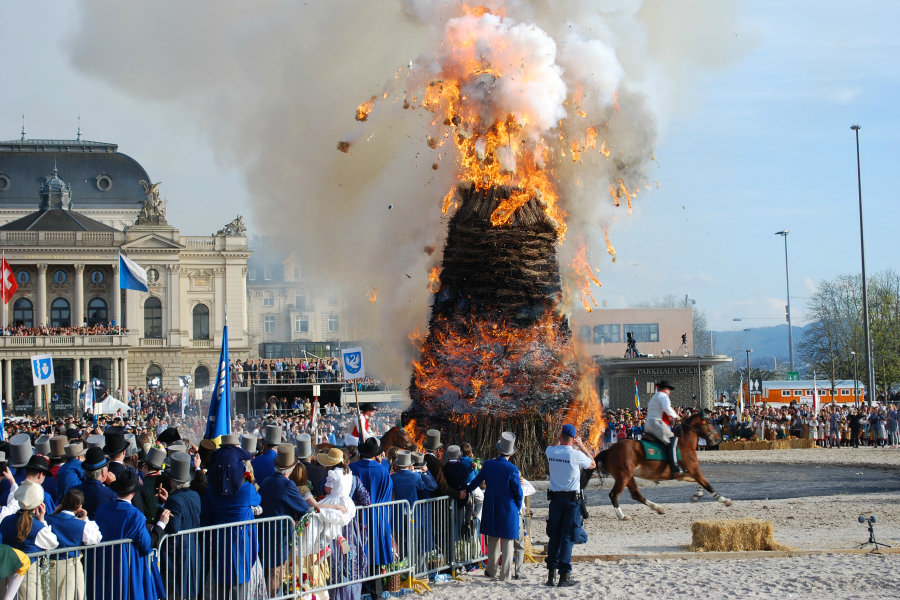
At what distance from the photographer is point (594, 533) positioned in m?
15.0

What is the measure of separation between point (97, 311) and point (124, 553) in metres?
84.7

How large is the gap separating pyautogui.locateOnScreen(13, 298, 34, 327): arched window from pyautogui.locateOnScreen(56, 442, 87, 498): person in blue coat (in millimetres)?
81630

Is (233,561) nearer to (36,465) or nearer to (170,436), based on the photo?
(36,465)

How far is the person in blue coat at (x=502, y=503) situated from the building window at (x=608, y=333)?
67.7 m

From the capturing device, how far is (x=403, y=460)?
37.2 feet

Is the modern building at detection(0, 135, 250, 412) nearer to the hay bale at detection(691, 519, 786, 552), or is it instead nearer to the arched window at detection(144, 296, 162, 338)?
the arched window at detection(144, 296, 162, 338)

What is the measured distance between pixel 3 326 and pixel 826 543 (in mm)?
78822

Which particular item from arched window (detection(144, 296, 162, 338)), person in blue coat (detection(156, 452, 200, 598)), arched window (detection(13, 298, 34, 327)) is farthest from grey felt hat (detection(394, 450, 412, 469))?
arched window (detection(13, 298, 34, 327))

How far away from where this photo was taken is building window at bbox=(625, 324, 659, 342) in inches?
3068

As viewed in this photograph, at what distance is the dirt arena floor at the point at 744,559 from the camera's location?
33.8ft

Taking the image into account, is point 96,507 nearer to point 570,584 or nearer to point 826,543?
point 570,584

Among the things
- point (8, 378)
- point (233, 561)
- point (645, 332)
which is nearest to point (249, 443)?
point (233, 561)

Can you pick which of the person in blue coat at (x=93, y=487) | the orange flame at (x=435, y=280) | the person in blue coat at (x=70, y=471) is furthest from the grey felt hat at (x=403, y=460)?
the orange flame at (x=435, y=280)

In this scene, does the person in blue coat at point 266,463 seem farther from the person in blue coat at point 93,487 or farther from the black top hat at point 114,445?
the person in blue coat at point 93,487
